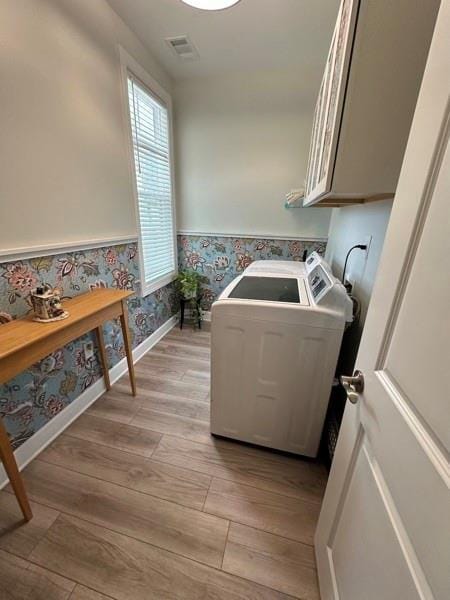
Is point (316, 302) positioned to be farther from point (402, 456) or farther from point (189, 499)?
point (189, 499)

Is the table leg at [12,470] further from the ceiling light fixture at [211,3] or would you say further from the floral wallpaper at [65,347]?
the ceiling light fixture at [211,3]

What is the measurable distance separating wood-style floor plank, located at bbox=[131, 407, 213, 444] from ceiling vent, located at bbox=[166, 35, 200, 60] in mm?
2922

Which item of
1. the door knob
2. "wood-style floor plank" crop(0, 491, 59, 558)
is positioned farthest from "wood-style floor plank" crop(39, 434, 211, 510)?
the door knob

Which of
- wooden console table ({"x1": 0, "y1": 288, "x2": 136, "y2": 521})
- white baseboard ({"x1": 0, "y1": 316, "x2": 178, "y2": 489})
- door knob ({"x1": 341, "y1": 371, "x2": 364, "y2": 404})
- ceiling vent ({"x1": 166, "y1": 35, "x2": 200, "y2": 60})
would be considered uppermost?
ceiling vent ({"x1": 166, "y1": 35, "x2": 200, "y2": 60})

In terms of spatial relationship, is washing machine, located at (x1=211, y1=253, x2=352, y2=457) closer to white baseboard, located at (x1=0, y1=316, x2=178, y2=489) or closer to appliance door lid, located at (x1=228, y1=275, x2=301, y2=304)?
appliance door lid, located at (x1=228, y1=275, x2=301, y2=304)

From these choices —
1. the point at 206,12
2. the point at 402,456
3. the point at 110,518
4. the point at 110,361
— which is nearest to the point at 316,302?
the point at 402,456

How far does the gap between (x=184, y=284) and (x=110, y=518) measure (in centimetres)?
217

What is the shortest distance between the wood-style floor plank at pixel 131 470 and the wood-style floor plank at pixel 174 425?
0.22m

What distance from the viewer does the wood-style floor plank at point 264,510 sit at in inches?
45.4

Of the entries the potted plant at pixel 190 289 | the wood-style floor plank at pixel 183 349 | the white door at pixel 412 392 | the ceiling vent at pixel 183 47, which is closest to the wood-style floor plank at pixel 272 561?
the white door at pixel 412 392

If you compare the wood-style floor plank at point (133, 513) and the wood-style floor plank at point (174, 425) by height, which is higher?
the wood-style floor plank at point (174, 425)

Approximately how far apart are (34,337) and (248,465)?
51.7 inches

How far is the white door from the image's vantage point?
0.41m

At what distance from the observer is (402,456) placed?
493 mm
